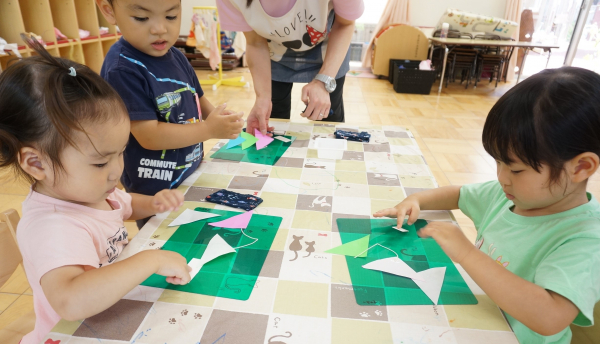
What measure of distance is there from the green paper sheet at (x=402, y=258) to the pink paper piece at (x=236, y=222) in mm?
205

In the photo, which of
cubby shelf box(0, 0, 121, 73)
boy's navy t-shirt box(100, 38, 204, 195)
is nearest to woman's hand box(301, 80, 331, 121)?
boy's navy t-shirt box(100, 38, 204, 195)

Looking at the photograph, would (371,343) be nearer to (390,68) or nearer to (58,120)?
(58,120)

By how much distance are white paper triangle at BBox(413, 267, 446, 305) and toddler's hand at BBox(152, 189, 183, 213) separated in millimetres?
524

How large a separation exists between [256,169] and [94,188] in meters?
0.50

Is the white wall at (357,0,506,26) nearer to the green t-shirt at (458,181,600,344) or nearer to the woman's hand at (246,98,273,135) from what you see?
the woman's hand at (246,98,273,135)

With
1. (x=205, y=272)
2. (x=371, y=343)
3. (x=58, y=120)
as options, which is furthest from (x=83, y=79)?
(x=371, y=343)

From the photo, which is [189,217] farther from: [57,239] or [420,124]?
[420,124]

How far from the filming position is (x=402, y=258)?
724 millimetres

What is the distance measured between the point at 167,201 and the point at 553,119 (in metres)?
0.75

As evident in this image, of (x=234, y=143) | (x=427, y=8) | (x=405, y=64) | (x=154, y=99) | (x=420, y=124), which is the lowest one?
(x=420, y=124)

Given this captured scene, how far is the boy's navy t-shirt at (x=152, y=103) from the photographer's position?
92cm

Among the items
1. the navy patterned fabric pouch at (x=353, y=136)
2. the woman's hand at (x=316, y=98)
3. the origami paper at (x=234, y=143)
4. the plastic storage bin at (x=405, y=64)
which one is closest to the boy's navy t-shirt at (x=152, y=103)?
the origami paper at (x=234, y=143)

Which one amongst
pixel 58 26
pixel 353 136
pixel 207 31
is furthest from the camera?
pixel 207 31

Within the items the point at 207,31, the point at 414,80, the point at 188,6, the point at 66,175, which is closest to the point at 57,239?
the point at 66,175
